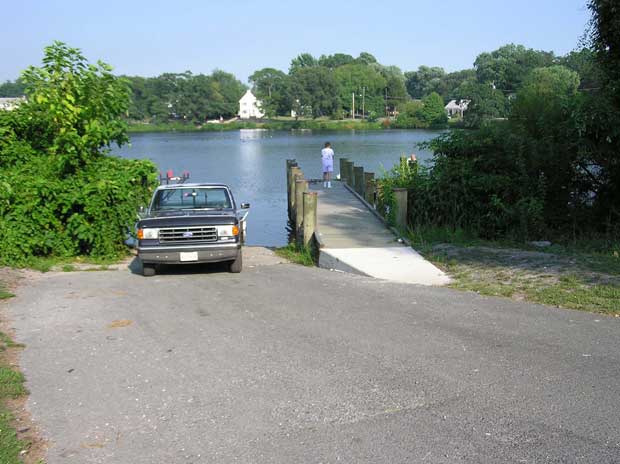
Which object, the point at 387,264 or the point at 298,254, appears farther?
the point at 298,254

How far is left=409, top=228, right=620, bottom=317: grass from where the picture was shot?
9.34 metres

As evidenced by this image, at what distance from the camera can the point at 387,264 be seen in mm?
12320

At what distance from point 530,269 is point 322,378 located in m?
5.91

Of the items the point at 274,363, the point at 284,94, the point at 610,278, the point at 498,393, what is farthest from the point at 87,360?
the point at 284,94

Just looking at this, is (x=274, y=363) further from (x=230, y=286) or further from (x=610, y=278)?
(x=610, y=278)

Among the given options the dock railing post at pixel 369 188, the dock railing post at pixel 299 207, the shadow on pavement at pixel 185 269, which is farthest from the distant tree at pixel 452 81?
the shadow on pavement at pixel 185 269

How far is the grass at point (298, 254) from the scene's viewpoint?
557 inches

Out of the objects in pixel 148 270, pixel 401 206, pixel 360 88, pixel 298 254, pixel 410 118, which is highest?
pixel 360 88

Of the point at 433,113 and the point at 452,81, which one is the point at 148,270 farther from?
the point at 452,81

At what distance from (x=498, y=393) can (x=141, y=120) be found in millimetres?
150866

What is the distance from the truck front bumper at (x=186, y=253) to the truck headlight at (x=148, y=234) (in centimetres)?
18

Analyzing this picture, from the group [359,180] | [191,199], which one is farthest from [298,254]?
[359,180]

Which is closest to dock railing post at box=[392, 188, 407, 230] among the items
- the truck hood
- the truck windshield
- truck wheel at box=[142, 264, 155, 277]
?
the truck windshield

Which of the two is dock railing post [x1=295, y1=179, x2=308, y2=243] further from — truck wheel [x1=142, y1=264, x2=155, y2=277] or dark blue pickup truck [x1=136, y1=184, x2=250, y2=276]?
truck wheel [x1=142, y1=264, x2=155, y2=277]
